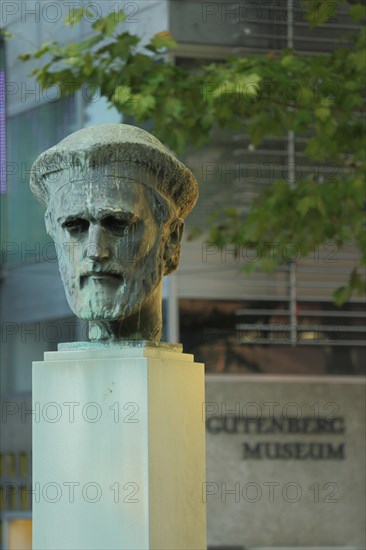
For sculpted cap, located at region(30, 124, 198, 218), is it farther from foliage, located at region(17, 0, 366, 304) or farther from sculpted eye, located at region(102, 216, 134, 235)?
foliage, located at region(17, 0, 366, 304)

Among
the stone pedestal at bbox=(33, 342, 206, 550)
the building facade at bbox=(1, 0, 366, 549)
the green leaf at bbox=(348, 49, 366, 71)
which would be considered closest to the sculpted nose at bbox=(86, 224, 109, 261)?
the stone pedestal at bbox=(33, 342, 206, 550)

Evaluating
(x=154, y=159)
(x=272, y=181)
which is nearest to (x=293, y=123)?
(x=272, y=181)

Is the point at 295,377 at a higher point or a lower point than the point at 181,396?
higher

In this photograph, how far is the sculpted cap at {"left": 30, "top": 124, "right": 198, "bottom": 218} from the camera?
15.9ft

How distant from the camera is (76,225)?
4.96m

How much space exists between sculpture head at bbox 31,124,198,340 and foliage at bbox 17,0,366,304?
415 cm

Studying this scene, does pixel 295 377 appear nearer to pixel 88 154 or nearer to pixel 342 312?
pixel 342 312

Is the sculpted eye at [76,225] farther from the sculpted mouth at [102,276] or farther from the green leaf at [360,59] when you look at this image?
the green leaf at [360,59]

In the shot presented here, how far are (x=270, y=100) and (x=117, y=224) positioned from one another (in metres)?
4.70

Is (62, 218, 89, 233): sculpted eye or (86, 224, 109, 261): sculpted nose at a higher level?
(62, 218, 89, 233): sculpted eye

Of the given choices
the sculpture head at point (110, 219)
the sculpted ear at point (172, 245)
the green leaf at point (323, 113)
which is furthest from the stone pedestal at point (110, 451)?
the green leaf at point (323, 113)

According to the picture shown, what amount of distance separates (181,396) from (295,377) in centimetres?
734

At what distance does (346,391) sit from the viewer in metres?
12.3

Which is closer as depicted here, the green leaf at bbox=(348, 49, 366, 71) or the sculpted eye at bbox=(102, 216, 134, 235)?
the sculpted eye at bbox=(102, 216, 134, 235)
